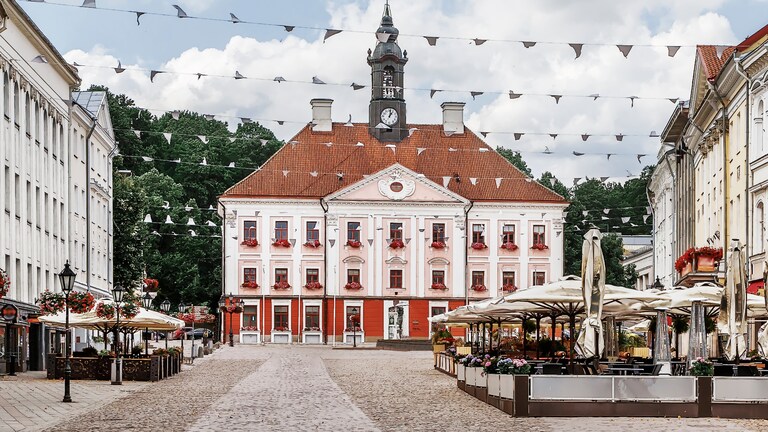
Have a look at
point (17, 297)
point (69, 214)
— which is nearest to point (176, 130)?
point (69, 214)

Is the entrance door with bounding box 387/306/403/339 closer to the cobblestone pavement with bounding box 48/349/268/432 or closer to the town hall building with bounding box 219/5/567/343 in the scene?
the town hall building with bounding box 219/5/567/343

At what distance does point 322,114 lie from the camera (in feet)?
300

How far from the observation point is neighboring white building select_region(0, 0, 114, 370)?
4075 cm

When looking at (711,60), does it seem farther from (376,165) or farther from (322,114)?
(322,114)

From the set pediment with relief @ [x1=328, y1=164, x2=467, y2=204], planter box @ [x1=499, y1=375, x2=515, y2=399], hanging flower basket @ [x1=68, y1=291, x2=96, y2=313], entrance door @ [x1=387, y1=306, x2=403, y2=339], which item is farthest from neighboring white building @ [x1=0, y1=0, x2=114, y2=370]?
entrance door @ [x1=387, y1=306, x2=403, y2=339]

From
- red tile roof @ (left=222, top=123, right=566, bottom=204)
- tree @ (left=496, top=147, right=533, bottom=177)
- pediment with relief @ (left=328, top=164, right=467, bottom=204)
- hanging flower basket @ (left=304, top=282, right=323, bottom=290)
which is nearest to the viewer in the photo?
hanging flower basket @ (left=304, top=282, right=323, bottom=290)

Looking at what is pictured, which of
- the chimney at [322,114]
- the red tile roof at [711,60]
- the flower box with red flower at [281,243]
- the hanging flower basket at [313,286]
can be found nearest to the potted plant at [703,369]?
the red tile roof at [711,60]

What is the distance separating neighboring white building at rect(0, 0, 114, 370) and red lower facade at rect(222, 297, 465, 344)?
28.8m

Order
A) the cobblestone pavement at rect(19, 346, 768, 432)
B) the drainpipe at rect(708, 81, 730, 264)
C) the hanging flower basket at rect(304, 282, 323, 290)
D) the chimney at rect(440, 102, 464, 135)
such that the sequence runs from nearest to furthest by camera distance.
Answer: the cobblestone pavement at rect(19, 346, 768, 432), the drainpipe at rect(708, 81, 730, 264), the hanging flower basket at rect(304, 282, 323, 290), the chimney at rect(440, 102, 464, 135)

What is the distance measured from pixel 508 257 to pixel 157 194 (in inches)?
964

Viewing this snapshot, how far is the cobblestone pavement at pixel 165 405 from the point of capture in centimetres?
2048

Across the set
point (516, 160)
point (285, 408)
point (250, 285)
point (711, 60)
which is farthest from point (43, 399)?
point (516, 160)

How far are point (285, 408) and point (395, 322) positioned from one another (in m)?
61.1

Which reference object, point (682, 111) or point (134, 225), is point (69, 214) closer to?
point (134, 225)
